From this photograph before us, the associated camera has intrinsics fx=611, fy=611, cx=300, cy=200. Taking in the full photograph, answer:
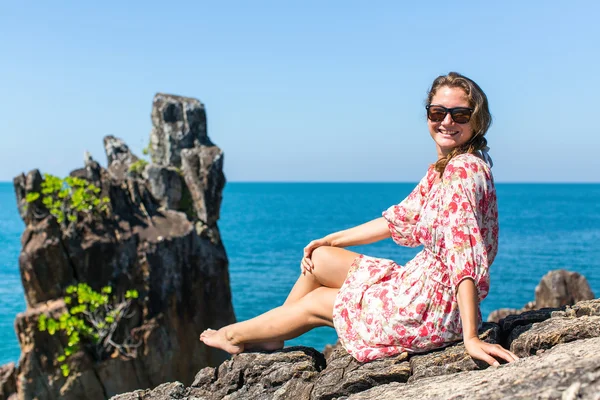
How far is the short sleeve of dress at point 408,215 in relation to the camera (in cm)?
476

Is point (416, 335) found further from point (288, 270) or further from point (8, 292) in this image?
point (288, 270)

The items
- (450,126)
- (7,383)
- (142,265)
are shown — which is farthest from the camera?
(7,383)

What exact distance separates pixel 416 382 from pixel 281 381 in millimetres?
1250

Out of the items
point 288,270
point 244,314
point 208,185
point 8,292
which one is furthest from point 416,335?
point 288,270

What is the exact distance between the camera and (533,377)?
3.25 m

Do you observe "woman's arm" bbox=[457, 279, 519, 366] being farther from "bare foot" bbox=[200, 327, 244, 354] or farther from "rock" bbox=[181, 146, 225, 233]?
"rock" bbox=[181, 146, 225, 233]

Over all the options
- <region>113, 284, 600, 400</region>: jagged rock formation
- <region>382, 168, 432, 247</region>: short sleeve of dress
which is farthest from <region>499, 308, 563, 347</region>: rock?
<region>382, 168, 432, 247</region>: short sleeve of dress

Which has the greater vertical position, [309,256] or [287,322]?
[309,256]

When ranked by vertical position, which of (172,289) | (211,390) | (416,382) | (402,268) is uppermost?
(402,268)

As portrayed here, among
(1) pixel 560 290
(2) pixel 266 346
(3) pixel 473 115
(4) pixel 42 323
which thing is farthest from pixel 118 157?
(1) pixel 560 290

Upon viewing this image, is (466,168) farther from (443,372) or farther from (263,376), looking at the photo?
(263,376)

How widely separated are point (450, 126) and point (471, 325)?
4.69 feet

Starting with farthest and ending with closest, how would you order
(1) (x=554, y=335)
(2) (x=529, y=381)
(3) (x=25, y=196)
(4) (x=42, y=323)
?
(3) (x=25, y=196) → (4) (x=42, y=323) → (1) (x=554, y=335) → (2) (x=529, y=381)

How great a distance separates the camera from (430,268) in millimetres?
4367
